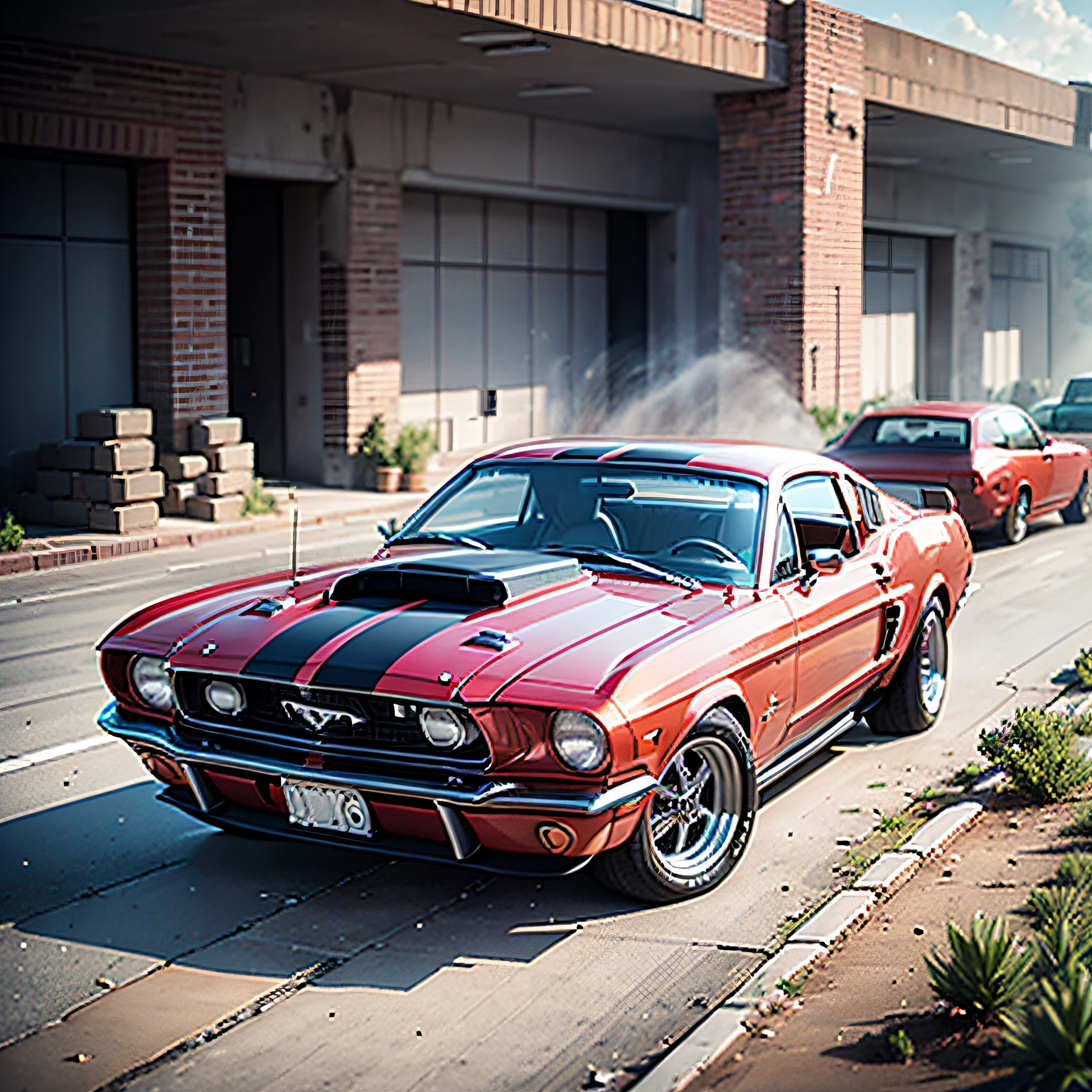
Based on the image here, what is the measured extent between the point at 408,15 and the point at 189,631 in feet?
35.1

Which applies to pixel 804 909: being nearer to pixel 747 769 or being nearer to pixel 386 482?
pixel 747 769

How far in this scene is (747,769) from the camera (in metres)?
5.86

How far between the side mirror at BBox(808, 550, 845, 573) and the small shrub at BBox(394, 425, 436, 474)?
1392 cm

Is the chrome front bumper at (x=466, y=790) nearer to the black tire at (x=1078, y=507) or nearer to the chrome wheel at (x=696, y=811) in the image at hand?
the chrome wheel at (x=696, y=811)

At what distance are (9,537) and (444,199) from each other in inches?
408

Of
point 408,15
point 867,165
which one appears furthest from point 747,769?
point 867,165

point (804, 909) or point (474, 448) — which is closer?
point (804, 909)

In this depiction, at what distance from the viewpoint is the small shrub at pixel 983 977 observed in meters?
4.35

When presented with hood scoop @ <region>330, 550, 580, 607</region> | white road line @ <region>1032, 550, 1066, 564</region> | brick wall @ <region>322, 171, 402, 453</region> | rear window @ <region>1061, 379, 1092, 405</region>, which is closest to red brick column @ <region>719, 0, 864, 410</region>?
rear window @ <region>1061, 379, 1092, 405</region>

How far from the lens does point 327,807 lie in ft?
17.5

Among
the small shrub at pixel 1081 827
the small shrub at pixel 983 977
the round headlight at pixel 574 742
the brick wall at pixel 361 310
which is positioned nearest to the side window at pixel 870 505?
the small shrub at pixel 1081 827

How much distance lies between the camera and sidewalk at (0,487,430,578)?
14.5 metres

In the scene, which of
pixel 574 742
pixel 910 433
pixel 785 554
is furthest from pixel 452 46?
pixel 574 742

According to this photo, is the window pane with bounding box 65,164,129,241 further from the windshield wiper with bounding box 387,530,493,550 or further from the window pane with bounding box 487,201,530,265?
the windshield wiper with bounding box 387,530,493,550
